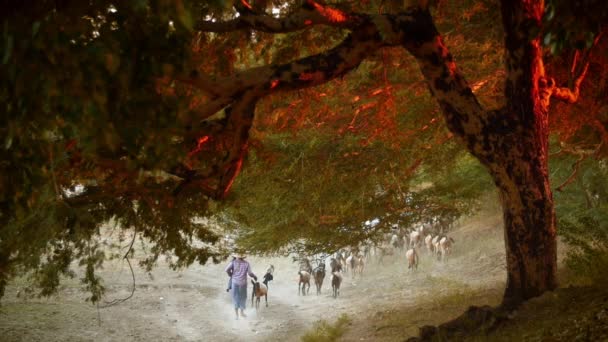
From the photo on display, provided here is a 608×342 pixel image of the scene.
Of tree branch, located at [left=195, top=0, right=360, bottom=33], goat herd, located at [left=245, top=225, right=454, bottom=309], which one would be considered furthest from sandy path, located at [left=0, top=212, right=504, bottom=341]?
tree branch, located at [left=195, top=0, right=360, bottom=33]

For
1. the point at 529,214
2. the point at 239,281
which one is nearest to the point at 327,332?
the point at 239,281

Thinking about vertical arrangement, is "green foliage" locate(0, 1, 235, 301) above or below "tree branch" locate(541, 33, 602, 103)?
below

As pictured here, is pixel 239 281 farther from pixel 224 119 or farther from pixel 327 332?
pixel 224 119

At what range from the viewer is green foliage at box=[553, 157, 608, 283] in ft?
29.9

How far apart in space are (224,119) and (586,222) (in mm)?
6096

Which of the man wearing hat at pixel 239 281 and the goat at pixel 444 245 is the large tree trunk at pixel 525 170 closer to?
the man wearing hat at pixel 239 281

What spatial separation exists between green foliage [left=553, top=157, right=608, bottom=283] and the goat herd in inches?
211

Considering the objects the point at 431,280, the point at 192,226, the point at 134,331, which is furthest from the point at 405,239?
the point at 192,226

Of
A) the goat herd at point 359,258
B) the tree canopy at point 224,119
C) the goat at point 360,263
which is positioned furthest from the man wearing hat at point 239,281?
the goat at point 360,263

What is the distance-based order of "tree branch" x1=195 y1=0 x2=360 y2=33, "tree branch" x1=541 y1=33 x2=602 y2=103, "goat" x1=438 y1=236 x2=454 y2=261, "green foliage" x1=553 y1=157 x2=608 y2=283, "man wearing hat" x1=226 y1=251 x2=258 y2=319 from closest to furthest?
"tree branch" x1=195 y1=0 x2=360 y2=33 < "tree branch" x1=541 y1=33 x2=602 y2=103 < "green foliage" x1=553 y1=157 x2=608 y2=283 < "man wearing hat" x1=226 y1=251 x2=258 y2=319 < "goat" x1=438 y1=236 x2=454 y2=261

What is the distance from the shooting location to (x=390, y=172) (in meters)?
13.2

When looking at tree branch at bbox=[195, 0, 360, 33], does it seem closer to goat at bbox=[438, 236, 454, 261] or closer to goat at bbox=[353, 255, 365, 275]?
goat at bbox=[353, 255, 365, 275]

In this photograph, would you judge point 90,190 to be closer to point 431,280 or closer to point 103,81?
point 103,81

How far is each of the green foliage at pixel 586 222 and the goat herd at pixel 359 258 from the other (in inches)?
211
